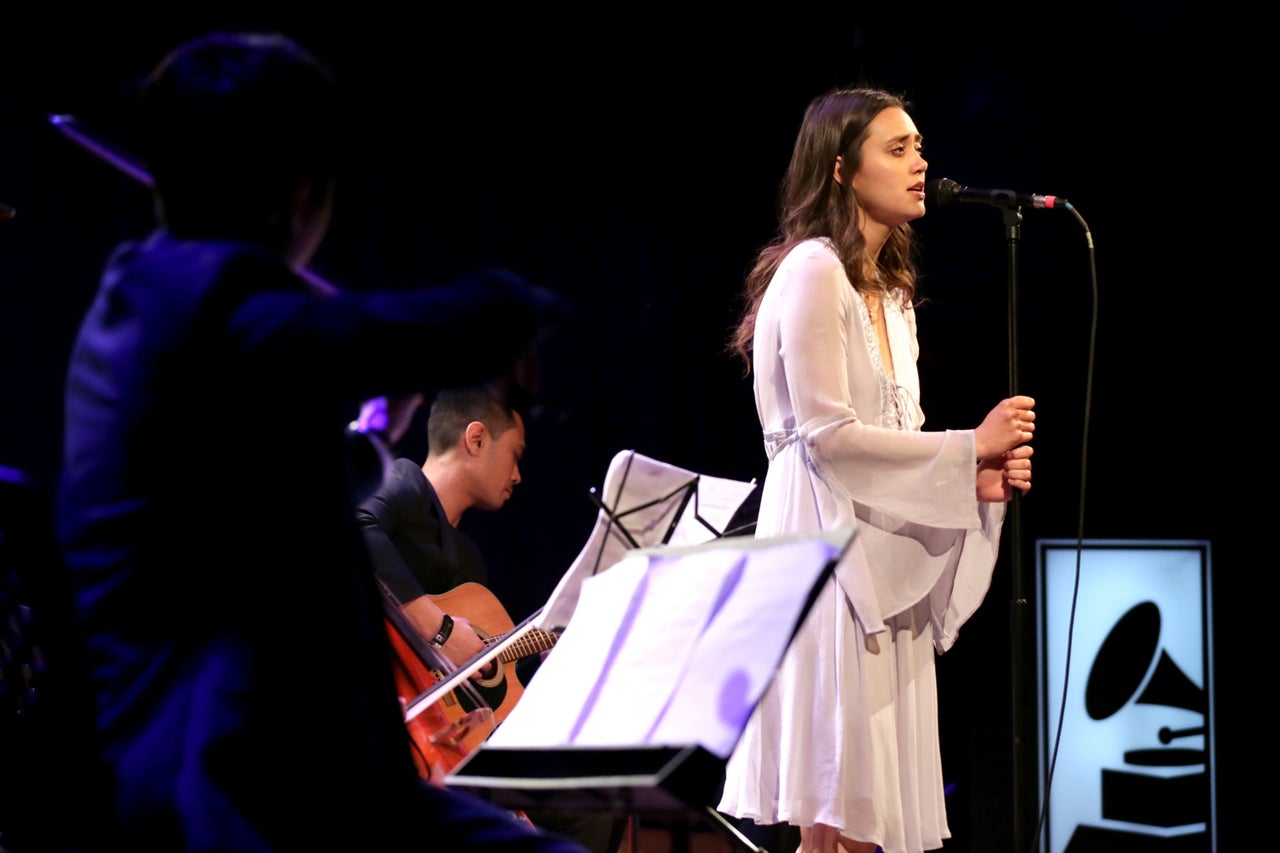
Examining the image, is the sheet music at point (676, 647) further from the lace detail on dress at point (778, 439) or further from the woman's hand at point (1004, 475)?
the woman's hand at point (1004, 475)

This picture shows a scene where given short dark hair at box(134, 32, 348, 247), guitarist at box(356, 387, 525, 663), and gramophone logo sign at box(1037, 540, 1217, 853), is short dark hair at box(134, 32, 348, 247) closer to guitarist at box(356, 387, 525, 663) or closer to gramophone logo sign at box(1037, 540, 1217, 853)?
guitarist at box(356, 387, 525, 663)

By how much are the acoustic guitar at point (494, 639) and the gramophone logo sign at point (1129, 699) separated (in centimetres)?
161

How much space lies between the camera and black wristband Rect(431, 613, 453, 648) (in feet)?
11.2

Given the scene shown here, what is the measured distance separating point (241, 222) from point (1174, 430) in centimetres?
341

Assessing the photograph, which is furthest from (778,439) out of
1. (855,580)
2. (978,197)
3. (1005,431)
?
(978,197)

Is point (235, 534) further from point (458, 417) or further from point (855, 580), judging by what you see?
point (458, 417)

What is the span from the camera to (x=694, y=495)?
2.32 metres

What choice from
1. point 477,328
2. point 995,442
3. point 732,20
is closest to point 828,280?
point 995,442

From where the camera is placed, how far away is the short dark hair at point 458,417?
157 inches

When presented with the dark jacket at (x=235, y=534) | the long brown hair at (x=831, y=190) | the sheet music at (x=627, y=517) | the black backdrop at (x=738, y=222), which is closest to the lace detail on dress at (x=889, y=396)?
the long brown hair at (x=831, y=190)

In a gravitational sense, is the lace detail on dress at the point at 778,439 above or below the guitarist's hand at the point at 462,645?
above

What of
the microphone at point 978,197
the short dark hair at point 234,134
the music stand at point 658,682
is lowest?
the music stand at point 658,682

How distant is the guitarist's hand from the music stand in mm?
1814

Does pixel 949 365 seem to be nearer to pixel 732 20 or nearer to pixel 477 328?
pixel 732 20
